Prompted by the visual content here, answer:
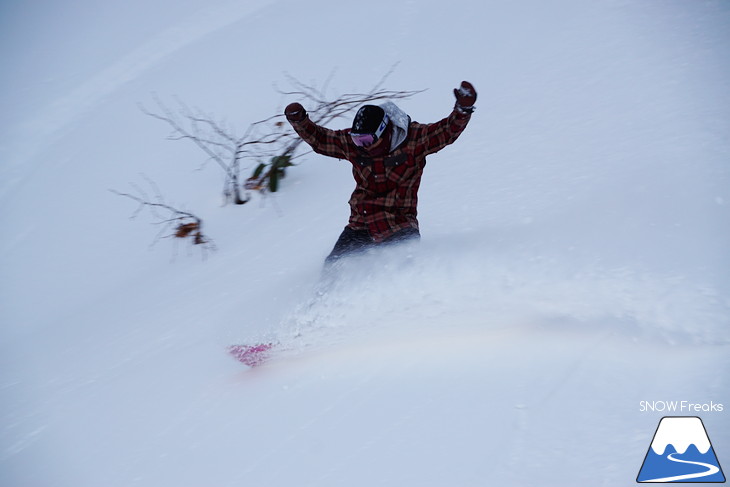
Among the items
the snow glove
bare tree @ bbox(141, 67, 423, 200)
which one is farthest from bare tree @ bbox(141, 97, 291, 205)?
the snow glove

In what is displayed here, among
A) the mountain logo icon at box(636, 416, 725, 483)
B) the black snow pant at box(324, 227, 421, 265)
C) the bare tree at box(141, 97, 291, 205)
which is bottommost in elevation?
the mountain logo icon at box(636, 416, 725, 483)

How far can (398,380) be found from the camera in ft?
8.41

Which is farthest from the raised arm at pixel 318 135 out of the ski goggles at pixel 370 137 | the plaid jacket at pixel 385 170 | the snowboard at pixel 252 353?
the snowboard at pixel 252 353

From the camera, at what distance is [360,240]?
10.3ft

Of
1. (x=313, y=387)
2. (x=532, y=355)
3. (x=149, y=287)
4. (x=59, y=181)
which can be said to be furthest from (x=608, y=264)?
(x=59, y=181)

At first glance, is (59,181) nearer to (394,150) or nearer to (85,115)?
(85,115)

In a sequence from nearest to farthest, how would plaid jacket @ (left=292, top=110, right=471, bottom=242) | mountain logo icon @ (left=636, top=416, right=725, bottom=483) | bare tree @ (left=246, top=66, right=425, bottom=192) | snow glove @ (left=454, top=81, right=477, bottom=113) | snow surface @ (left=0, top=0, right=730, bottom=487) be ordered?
mountain logo icon @ (left=636, top=416, right=725, bottom=483), snow surface @ (left=0, top=0, right=730, bottom=487), snow glove @ (left=454, top=81, right=477, bottom=113), plaid jacket @ (left=292, top=110, right=471, bottom=242), bare tree @ (left=246, top=66, right=425, bottom=192)

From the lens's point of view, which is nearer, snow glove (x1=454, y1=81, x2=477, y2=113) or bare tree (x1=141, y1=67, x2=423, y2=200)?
snow glove (x1=454, y1=81, x2=477, y2=113)

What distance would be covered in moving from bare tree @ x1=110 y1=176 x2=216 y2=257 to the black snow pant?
4.01 feet

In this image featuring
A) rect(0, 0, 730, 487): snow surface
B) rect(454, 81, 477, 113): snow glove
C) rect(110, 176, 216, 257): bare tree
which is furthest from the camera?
rect(110, 176, 216, 257): bare tree

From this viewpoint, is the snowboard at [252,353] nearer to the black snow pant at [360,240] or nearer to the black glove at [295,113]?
the black snow pant at [360,240]

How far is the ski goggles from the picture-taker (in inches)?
107

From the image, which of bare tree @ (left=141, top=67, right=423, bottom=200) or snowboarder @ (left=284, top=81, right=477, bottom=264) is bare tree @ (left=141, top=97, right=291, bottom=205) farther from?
snowboarder @ (left=284, top=81, right=477, bottom=264)

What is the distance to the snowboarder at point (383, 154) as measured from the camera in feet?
8.95
